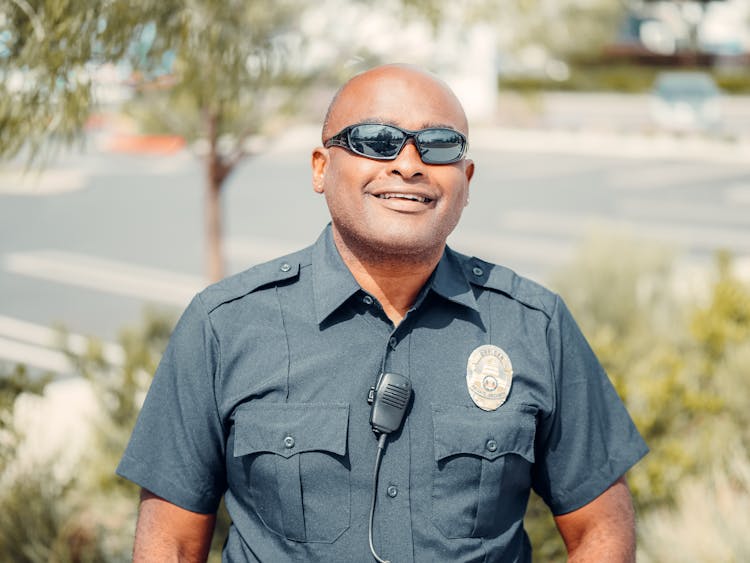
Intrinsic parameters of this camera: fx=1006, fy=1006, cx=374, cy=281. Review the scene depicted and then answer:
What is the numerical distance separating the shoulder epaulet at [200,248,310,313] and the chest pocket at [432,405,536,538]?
0.41 metres

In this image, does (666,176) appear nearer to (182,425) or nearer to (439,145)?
(439,145)

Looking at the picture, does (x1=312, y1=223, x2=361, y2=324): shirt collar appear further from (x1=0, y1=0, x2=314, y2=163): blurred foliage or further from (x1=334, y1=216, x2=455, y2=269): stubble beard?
(x1=0, y1=0, x2=314, y2=163): blurred foliage

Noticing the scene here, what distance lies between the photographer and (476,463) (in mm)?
1897

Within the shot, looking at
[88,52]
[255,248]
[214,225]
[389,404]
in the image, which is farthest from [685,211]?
[389,404]

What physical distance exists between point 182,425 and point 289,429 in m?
0.20

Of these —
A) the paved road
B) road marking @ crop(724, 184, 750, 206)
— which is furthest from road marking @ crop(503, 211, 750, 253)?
road marking @ crop(724, 184, 750, 206)

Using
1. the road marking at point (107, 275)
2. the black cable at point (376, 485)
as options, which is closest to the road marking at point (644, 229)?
the road marking at point (107, 275)

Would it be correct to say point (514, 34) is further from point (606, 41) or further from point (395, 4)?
point (606, 41)

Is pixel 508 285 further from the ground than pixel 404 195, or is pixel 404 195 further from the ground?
pixel 404 195

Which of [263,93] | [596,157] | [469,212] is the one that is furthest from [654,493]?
[596,157]

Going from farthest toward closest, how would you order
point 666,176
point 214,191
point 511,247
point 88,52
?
point 666,176
point 511,247
point 214,191
point 88,52

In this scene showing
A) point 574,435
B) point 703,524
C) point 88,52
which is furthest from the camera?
point 703,524

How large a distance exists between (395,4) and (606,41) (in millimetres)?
33456

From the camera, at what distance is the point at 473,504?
1892 millimetres
